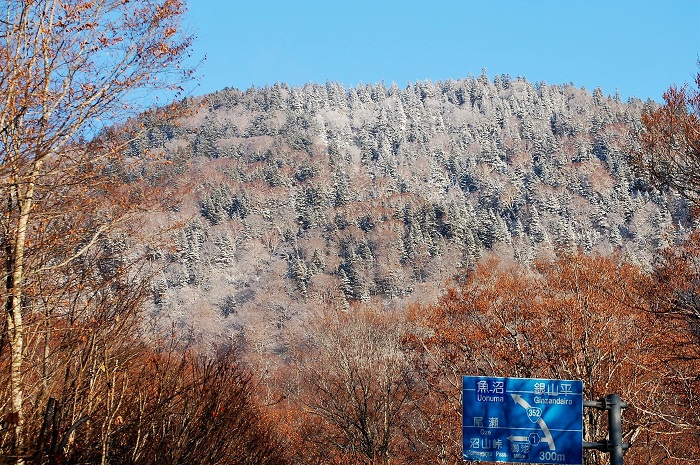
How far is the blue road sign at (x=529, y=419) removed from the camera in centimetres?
870

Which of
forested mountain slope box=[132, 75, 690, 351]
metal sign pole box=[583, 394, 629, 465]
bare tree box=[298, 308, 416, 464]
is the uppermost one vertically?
forested mountain slope box=[132, 75, 690, 351]

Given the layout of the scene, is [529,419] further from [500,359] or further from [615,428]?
[500,359]

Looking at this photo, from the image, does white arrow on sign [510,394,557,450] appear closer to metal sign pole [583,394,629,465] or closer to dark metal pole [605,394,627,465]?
metal sign pole [583,394,629,465]

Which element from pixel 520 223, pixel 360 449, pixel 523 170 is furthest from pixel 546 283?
pixel 523 170

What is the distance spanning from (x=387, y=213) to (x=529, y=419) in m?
109

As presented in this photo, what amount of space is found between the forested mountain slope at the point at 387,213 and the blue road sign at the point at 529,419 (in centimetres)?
3601

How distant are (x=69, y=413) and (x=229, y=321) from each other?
77.3m

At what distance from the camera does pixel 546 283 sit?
2578 cm

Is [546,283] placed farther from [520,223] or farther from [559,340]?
[520,223]

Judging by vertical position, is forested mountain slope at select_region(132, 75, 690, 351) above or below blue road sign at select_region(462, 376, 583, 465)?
above

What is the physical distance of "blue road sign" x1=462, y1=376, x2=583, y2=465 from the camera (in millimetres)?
8695

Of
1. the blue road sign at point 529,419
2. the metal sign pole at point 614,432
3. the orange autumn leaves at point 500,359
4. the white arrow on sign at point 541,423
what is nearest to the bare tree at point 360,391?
the orange autumn leaves at point 500,359

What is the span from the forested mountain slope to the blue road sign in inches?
1418

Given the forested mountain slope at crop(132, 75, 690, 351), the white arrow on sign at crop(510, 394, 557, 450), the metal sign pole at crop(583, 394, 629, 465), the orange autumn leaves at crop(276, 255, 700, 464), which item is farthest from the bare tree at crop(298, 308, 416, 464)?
the metal sign pole at crop(583, 394, 629, 465)
